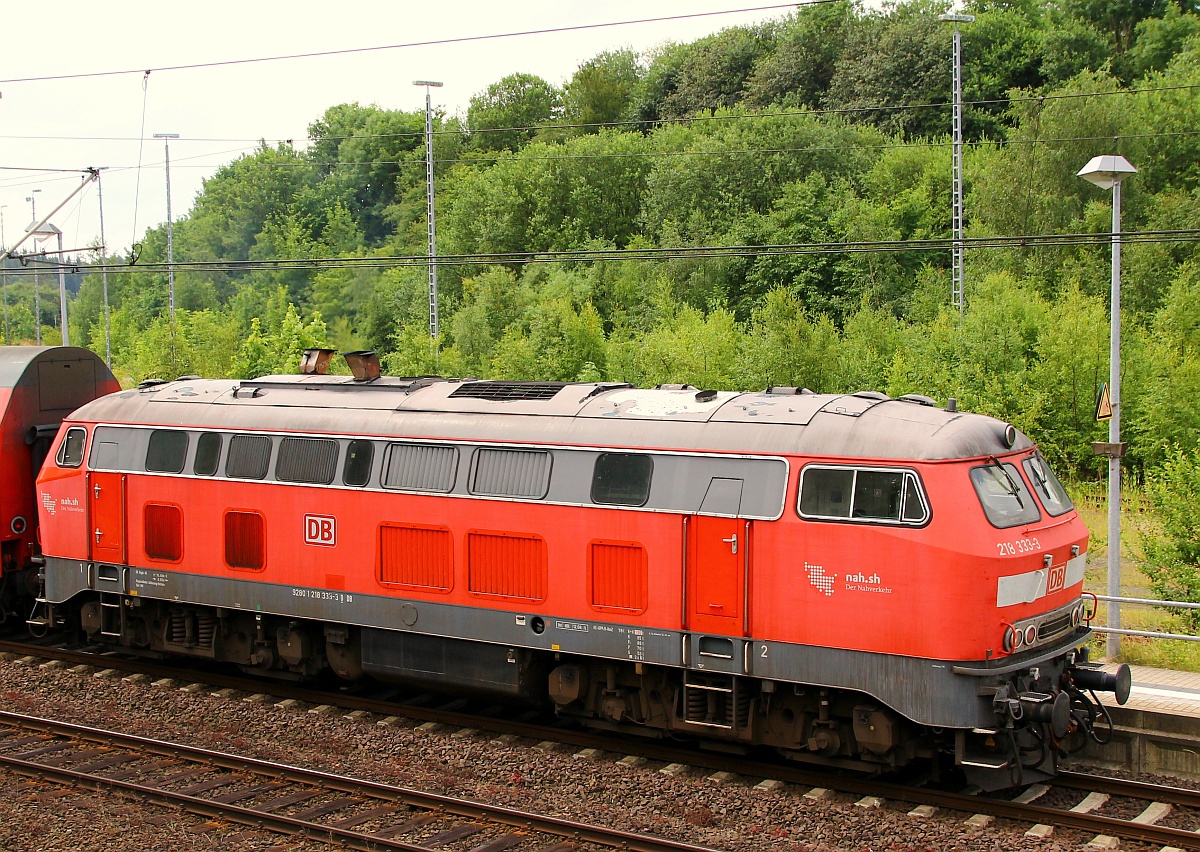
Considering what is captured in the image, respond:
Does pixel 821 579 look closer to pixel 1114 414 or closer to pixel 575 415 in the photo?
pixel 575 415

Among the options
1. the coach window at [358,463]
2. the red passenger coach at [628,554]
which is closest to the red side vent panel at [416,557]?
the red passenger coach at [628,554]

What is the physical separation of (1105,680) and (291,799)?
8123 millimetres

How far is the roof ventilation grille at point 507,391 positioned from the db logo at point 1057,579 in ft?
18.7

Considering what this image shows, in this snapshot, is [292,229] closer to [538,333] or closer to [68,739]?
[538,333]

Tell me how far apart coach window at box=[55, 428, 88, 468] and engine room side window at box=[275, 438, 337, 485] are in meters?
3.76

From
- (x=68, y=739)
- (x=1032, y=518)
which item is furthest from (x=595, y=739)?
(x=68, y=739)

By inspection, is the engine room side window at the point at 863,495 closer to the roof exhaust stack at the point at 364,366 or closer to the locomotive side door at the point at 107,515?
the roof exhaust stack at the point at 364,366

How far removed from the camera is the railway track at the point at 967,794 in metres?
10.2

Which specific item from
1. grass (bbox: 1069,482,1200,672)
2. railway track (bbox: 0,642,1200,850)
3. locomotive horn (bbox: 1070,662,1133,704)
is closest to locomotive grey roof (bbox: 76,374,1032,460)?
locomotive horn (bbox: 1070,662,1133,704)

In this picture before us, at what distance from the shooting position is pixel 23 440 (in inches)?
699

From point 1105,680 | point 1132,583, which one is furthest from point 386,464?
point 1132,583

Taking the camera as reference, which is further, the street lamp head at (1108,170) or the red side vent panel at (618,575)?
the street lamp head at (1108,170)

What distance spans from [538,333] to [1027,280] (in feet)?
57.6

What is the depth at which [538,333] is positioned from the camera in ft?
123
